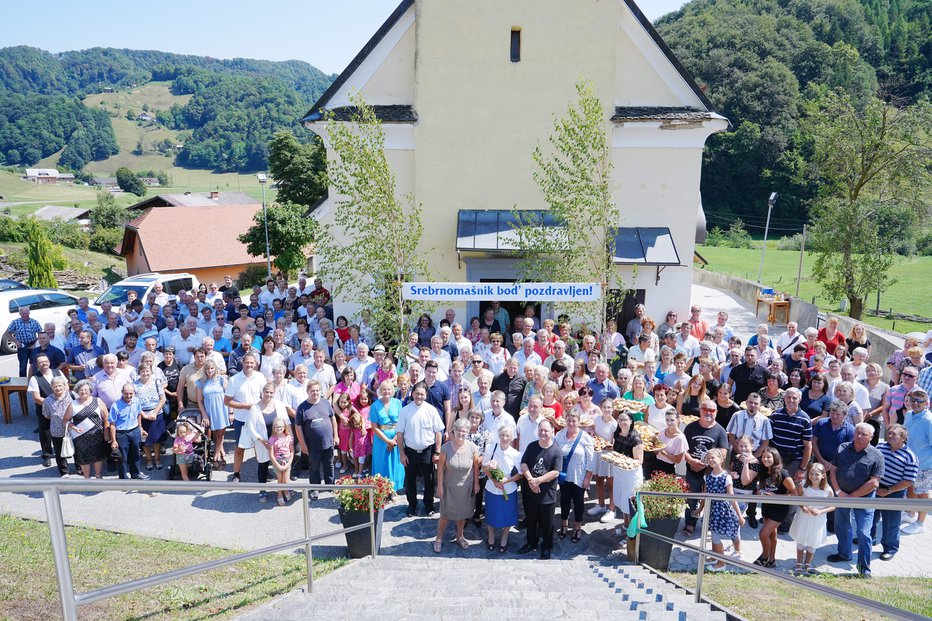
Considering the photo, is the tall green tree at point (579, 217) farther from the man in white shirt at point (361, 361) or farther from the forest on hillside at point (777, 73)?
the forest on hillside at point (777, 73)

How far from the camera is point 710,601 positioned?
5473 millimetres

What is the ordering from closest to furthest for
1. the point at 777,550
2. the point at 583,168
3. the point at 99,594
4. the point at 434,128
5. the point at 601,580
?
the point at 99,594
the point at 601,580
the point at 777,550
the point at 583,168
the point at 434,128

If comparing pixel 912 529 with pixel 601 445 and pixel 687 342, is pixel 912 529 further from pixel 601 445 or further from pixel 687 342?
pixel 687 342

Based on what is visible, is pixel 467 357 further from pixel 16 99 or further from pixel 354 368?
pixel 16 99

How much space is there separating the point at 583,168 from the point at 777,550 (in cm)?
741

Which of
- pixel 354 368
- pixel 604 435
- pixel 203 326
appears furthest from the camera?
pixel 203 326

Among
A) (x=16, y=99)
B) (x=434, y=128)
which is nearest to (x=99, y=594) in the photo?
(x=434, y=128)

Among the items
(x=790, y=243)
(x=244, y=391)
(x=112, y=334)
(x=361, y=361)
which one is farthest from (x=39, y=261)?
(x=790, y=243)

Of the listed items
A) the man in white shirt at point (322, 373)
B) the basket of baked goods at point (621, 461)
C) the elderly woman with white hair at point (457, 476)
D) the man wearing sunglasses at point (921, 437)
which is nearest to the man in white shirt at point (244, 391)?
the man in white shirt at point (322, 373)

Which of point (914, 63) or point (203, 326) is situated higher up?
point (914, 63)

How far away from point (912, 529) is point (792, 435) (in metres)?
1.97

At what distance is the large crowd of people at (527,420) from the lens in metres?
7.74

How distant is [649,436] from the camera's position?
8.66 m

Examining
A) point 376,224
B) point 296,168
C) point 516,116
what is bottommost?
point 376,224
